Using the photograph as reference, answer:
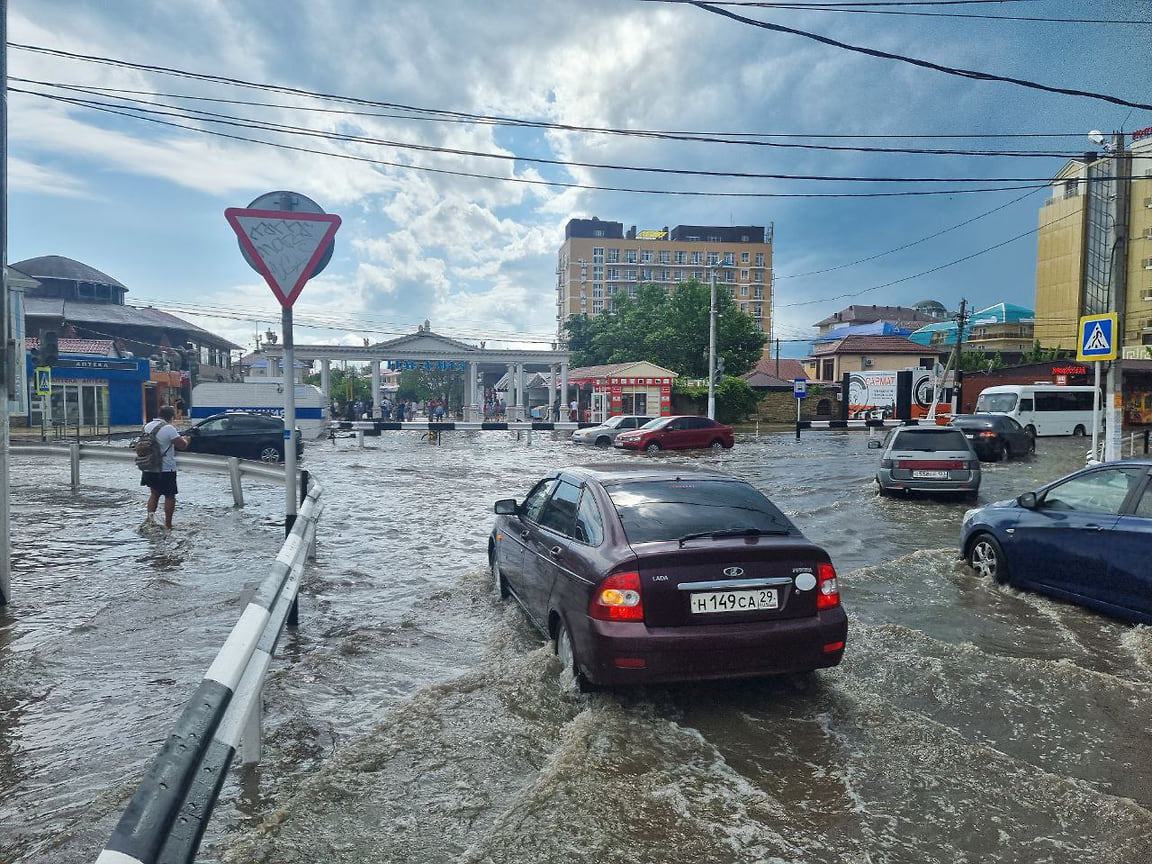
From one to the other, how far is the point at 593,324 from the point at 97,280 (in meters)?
37.2

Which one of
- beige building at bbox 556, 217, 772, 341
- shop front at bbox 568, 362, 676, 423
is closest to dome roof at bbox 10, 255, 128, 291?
shop front at bbox 568, 362, 676, 423

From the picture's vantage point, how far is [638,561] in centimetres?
443

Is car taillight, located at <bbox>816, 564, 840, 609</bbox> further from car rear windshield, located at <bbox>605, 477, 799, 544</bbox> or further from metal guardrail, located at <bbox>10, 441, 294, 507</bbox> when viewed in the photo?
metal guardrail, located at <bbox>10, 441, 294, 507</bbox>

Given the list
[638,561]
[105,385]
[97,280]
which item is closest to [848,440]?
[638,561]

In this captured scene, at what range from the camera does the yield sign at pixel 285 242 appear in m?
5.73

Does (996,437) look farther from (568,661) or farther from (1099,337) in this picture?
(568,661)

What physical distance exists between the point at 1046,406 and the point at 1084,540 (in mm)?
32060

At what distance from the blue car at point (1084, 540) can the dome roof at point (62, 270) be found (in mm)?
61164

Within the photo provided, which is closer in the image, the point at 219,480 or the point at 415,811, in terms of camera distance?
the point at 415,811

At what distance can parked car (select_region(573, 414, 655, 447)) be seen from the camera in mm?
30500

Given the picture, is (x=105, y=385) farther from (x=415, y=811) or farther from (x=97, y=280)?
(x=415, y=811)

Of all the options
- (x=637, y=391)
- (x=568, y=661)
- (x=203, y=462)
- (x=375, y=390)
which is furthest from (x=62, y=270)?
(x=568, y=661)

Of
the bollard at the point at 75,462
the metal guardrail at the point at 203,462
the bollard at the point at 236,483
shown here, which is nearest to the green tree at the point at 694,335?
the metal guardrail at the point at 203,462

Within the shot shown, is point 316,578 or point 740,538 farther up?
point 740,538
